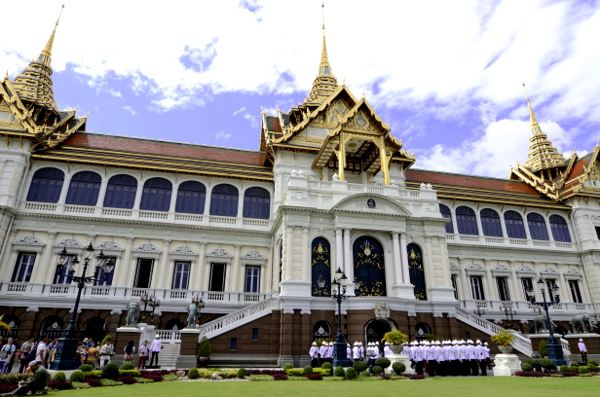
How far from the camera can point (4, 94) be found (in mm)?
27266

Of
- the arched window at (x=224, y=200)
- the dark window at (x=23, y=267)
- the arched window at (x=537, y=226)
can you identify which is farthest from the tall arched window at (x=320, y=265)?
the arched window at (x=537, y=226)

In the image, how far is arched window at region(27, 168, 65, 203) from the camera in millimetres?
25688

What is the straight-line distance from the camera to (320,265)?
2189cm

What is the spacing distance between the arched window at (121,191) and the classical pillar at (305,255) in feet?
41.5

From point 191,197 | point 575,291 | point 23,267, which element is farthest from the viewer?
point 575,291

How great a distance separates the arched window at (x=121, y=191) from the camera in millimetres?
26422

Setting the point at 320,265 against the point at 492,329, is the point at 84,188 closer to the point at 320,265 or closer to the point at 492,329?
the point at 320,265

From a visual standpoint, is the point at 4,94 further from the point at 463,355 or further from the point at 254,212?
the point at 463,355

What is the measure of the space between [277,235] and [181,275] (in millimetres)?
6837

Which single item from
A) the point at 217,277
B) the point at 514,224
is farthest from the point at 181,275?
the point at 514,224

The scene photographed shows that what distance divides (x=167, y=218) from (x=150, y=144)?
8.59 m

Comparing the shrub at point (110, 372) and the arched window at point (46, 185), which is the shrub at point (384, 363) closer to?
the shrub at point (110, 372)

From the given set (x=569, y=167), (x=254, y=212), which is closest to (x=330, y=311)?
(x=254, y=212)

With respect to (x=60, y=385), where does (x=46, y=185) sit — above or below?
above
